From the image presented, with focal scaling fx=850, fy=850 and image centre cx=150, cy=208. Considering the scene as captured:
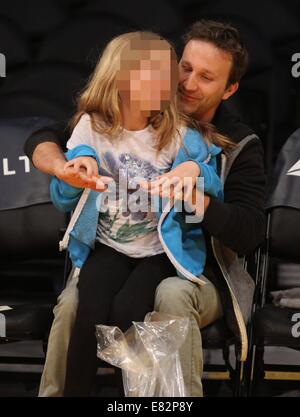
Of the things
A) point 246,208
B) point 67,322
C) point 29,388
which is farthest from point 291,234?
point 29,388

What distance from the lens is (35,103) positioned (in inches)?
99.9

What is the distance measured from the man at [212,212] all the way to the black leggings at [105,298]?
3cm

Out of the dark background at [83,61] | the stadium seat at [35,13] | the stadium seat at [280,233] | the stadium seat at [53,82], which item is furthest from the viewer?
the stadium seat at [35,13]

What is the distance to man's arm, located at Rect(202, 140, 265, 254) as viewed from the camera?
1.82m

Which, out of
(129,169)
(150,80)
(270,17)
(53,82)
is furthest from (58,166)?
(270,17)

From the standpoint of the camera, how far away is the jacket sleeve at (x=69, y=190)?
1.80m

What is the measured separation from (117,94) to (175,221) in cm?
30

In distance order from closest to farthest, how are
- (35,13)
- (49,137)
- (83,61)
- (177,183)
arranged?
(177,183)
(49,137)
(83,61)
(35,13)

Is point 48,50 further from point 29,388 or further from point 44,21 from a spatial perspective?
point 29,388

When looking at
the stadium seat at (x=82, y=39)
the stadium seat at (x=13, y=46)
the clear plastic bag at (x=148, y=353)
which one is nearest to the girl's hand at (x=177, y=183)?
the clear plastic bag at (x=148, y=353)

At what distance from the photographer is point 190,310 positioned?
178 cm

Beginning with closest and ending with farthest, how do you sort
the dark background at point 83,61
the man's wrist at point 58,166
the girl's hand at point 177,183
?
the girl's hand at point 177,183
the man's wrist at point 58,166
the dark background at point 83,61

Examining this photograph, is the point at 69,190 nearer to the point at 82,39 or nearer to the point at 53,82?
the point at 53,82

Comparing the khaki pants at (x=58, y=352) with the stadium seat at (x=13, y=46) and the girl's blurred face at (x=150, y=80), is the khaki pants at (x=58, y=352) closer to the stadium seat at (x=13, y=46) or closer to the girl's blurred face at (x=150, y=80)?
the girl's blurred face at (x=150, y=80)
